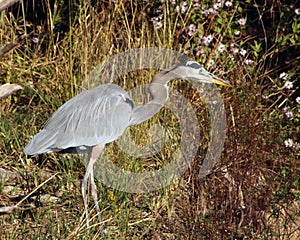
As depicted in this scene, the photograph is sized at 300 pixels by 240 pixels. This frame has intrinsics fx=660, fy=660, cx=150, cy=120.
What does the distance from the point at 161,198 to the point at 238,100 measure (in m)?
0.88

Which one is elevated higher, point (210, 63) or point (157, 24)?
point (157, 24)

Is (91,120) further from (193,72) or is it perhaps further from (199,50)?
(199,50)

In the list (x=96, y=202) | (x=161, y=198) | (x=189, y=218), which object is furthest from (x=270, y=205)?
(x=96, y=202)

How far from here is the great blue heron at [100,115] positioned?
4520 millimetres

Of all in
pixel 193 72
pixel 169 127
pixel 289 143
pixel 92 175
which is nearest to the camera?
pixel 92 175

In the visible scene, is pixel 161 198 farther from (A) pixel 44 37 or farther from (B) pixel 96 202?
(A) pixel 44 37

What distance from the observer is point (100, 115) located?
15.3 ft

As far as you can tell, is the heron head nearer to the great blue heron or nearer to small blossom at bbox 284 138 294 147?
the great blue heron

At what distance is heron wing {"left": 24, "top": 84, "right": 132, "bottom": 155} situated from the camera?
4512 millimetres

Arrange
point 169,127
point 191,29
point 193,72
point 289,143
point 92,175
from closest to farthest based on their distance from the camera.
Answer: point 92,175
point 193,72
point 289,143
point 169,127
point 191,29

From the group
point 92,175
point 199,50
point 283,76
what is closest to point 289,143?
point 283,76

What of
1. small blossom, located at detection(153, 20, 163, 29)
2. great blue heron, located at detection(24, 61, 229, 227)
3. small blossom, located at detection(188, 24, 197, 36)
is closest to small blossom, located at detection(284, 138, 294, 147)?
great blue heron, located at detection(24, 61, 229, 227)

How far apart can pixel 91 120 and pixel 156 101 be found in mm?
478

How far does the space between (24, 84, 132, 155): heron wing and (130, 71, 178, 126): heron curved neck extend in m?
0.07
